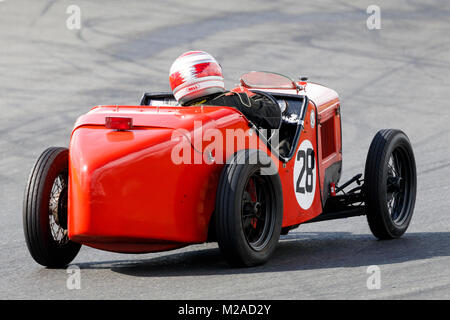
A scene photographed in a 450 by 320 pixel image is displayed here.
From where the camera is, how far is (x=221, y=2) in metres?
20.5

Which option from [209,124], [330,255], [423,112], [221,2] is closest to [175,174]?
[209,124]

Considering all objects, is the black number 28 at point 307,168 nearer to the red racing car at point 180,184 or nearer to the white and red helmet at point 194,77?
the red racing car at point 180,184

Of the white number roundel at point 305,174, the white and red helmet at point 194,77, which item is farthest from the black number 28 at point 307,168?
the white and red helmet at point 194,77

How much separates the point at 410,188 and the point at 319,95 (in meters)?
1.02

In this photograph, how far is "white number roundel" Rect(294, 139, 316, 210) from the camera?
6.62 metres

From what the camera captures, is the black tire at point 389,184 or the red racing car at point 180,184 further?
the black tire at point 389,184

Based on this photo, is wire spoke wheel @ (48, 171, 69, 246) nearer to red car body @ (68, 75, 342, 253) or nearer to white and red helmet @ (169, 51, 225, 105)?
red car body @ (68, 75, 342, 253)

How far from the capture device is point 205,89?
6414mm

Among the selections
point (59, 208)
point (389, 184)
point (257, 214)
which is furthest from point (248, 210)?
point (389, 184)

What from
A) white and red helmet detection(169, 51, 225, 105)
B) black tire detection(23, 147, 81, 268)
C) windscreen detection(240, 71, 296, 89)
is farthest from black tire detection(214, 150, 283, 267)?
windscreen detection(240, 71, 296, 89)

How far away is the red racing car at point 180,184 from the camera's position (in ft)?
18.4

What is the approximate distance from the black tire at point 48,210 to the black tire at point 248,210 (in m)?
1.14
